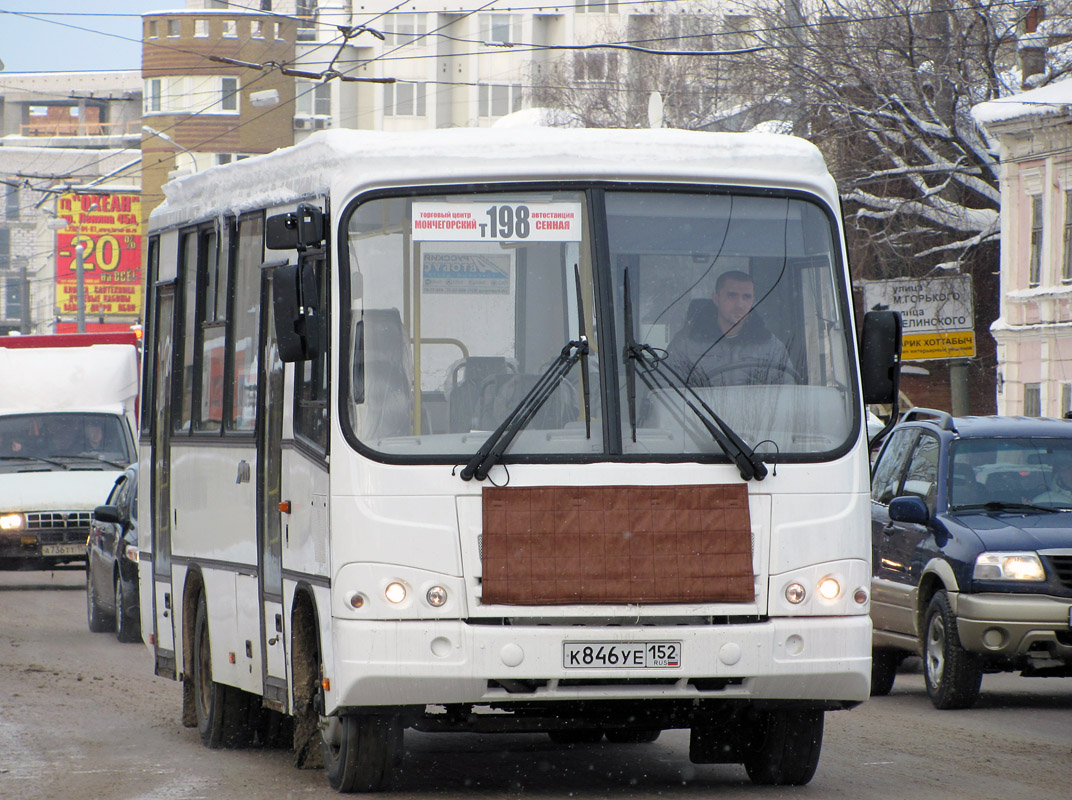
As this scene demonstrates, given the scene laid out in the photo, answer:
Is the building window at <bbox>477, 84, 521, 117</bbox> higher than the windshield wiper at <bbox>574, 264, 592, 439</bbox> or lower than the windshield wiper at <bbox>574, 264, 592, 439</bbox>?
higher

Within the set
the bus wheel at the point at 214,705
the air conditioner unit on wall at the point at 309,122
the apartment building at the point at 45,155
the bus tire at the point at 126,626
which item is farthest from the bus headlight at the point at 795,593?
the air conditioner unit on wall at the point at 309,122

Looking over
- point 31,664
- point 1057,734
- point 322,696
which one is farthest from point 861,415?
point 31,664

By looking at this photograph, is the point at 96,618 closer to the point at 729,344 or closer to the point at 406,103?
the point at 729,344

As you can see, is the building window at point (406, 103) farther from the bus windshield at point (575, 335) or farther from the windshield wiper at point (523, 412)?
the windshield wiper at point (523, 412)

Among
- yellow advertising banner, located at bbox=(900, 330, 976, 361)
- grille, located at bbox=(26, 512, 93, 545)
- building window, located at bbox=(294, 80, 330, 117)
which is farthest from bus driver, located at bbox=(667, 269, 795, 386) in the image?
building window, located at bbox=(294, 80, 330, 117)

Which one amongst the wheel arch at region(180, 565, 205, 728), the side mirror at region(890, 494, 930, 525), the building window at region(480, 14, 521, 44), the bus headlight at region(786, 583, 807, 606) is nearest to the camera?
the bus headlight at region(786, 583, 807, 606)

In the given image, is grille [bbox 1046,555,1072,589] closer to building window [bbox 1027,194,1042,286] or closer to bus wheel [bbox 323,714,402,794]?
bus wheel [bbox 323,714,402,794]

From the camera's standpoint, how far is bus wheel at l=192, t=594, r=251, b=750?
35.8 ft

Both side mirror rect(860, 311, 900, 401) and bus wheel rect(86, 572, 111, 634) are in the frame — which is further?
bus wheel rect(86, 572, 111, 634)

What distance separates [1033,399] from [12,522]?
22703mm

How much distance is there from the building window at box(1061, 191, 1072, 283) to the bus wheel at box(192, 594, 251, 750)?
99.5 ft

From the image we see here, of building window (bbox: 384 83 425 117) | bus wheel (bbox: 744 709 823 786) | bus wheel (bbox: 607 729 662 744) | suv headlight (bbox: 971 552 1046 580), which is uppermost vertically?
building window (bbox: 384 83 425 117)

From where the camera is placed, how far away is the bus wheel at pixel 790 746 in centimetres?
913

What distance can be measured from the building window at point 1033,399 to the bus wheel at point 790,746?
3192 cm
